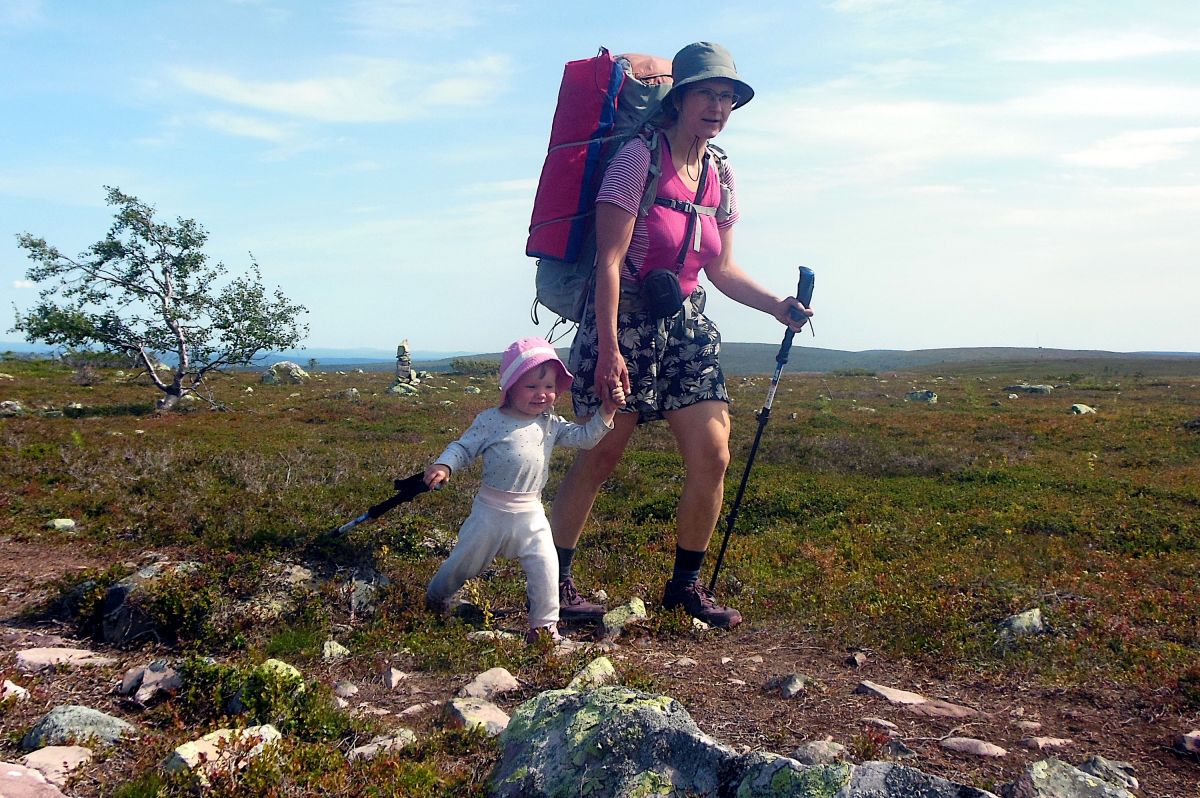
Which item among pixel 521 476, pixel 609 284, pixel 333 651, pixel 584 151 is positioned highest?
pixel 584 151

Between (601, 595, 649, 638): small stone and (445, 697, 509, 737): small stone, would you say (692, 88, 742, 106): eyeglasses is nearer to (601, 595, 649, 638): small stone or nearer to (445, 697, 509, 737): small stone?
(601, 595, 649, 638): small stone

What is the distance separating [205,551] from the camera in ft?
20.0

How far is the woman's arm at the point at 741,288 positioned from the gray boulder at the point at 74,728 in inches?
161

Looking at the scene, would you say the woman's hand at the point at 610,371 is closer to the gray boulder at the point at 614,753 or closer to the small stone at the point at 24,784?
the gray boulder at the point at 614,753

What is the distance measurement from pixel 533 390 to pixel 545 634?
53.8 inches

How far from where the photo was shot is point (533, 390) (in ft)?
15.6

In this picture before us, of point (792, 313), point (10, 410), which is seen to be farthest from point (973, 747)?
point (10, 410)

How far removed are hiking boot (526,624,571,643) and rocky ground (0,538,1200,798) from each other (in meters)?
0.36

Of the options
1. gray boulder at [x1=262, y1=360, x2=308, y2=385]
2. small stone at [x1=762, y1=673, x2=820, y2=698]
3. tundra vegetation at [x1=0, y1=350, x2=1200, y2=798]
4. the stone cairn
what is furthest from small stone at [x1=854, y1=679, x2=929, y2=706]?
gray boulder at [x1=262, y1=360, x2=308, y2=385]

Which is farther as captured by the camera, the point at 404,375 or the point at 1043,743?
the point at 404,375

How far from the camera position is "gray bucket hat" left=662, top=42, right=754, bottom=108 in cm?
460

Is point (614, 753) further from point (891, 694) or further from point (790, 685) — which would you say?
point (891, 694)

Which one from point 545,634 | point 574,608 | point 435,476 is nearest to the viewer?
point 435,476

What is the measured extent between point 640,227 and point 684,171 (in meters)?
0.51
